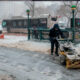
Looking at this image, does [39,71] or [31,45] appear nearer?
[39,71]

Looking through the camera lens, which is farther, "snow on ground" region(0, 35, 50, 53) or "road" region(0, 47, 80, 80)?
"snow on ground" region(0, 35, 50, 53)

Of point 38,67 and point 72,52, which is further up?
point 72,52

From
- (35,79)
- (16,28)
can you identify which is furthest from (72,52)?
(16,28)

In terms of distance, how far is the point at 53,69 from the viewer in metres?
8.15

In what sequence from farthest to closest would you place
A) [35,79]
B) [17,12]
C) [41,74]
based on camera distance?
[17,12], [41,74], [35,79]

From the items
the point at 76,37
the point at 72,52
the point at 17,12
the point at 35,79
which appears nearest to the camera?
the point at 35,79

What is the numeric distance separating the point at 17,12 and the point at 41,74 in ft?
239

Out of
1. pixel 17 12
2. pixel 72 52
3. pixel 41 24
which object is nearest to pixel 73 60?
pixel 72 52

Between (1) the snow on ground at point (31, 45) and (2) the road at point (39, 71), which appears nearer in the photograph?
(2) the road at point (39, 71)

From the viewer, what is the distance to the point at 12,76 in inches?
276

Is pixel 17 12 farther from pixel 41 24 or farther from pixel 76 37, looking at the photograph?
pixel 76 37

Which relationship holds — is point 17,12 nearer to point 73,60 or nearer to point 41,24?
point 41,24

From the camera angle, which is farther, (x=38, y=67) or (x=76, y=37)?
(x=76, y=37)

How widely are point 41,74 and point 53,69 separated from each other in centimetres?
95
